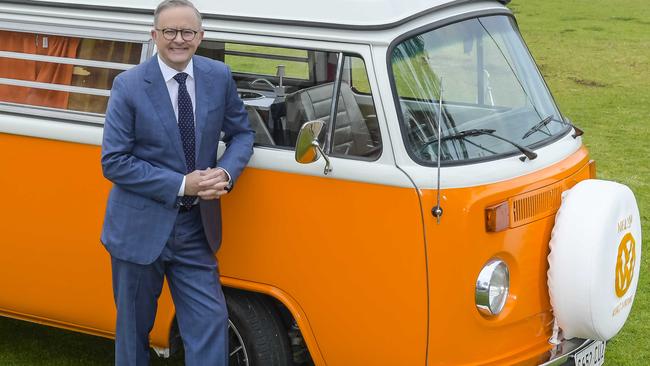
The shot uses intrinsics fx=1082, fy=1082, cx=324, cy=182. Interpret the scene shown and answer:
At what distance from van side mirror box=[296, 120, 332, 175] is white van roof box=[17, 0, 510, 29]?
508mm

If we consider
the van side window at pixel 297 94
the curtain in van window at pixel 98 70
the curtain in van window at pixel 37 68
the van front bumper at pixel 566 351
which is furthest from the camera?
the curtain in van window at pixel 37 68

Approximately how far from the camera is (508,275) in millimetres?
4805

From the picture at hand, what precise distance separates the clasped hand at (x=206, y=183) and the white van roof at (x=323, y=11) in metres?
0.76

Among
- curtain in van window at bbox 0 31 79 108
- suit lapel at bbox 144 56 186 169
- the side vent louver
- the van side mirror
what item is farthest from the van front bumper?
curtain in van window at bbox 0 31 79 108

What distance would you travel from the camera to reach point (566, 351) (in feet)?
16.2

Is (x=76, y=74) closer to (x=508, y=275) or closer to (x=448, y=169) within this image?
(x=448, y=169)

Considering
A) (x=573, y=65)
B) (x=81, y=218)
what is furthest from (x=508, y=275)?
(x=573, y=65)

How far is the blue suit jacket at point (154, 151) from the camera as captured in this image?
4.54 m

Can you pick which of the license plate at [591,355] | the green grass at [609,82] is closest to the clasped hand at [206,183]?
the license plate at [591,355]

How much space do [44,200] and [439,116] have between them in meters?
2.06

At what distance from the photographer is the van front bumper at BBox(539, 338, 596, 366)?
4875mm

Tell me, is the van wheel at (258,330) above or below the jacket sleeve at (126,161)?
below

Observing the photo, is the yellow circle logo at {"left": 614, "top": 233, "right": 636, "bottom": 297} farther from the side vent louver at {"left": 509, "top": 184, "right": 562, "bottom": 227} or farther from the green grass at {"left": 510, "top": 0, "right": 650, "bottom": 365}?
the green grass at {"left": 510, "top": 0, "right": 650, "bottom": 365}

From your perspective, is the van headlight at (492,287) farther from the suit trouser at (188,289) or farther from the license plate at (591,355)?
the suit trouser at (188,289)
